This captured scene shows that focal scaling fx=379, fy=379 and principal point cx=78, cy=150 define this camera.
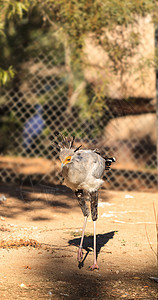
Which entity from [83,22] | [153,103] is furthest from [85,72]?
[153,103]

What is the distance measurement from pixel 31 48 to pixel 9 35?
74cm

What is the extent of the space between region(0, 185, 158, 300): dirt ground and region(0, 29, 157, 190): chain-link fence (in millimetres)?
1220

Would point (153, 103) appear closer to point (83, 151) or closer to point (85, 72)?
point (85, 72)

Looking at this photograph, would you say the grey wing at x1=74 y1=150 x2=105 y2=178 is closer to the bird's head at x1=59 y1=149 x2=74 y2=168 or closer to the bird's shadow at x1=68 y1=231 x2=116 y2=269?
the bird's head at x1=59 y1=149 x2=74 y2=168

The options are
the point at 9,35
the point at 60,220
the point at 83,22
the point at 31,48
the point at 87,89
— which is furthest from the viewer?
the point at 9,35

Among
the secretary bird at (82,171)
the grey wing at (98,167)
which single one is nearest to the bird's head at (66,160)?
the secretary bird at (82,171)

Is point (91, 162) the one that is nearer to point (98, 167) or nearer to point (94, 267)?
point (98, 167)

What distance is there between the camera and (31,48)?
245 inches

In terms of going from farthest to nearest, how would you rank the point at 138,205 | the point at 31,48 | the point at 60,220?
the point at 31,48
the point at 138,205
the point at 60,220

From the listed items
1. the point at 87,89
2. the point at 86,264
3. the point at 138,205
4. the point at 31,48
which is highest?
the point at 31,48

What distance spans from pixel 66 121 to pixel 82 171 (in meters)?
3.99

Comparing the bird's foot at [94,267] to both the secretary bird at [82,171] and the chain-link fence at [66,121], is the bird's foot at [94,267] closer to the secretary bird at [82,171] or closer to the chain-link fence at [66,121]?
the secretary bird at [82,171]

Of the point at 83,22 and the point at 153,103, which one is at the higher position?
the point at 83,22

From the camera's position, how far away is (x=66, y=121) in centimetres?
622
